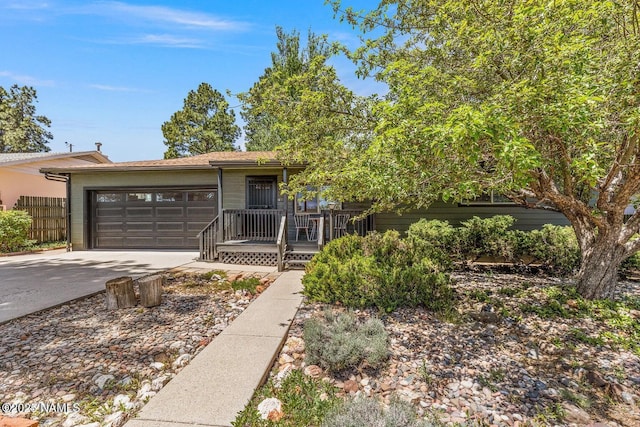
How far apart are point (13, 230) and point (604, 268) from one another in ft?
50.4

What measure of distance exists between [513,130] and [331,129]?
3326 mm

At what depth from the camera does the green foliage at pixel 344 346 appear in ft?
9.12

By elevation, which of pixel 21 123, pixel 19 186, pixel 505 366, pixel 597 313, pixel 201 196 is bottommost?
pixel 505 366

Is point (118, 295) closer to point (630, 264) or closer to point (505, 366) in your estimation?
point (505, 366)

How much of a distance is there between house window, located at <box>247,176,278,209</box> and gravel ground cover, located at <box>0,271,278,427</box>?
5.12 m

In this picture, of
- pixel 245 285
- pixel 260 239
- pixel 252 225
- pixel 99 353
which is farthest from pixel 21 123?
pixel 99 353

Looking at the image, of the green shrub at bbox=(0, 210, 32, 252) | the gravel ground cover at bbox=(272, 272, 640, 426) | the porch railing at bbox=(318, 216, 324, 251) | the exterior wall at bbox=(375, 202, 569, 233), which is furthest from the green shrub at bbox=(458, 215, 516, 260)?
the green shrub at bbox=(0, 210, 32, 252)

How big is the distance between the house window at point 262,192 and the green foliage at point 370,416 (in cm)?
833

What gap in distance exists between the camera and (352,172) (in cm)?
344

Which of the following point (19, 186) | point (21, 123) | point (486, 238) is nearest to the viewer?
point (486, 238)

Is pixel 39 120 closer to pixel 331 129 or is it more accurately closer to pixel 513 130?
pixel 331 129

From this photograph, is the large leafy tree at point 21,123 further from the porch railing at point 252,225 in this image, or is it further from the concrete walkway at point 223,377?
the concrete walkway at point 223,377

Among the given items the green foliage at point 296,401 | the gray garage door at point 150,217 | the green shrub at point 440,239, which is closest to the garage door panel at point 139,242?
the gray garage door at point 150,217

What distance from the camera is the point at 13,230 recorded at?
33.4ft
